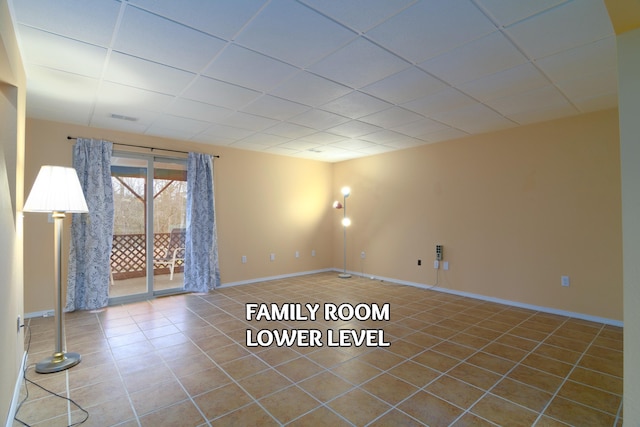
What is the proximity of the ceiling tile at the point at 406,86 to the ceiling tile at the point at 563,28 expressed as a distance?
72cm

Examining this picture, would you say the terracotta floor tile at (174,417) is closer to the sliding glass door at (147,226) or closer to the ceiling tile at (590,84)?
the sliding glass door at (147,226)

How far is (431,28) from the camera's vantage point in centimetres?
204

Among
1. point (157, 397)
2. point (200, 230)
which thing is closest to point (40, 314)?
point (200, 230)

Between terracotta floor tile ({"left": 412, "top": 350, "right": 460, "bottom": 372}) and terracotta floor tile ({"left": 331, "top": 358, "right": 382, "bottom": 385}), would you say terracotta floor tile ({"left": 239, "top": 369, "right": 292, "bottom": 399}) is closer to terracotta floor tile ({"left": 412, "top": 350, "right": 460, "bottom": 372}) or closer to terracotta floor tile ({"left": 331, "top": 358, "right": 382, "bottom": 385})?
terracotta floor tile ({"left": 331, "top": 358, "right": 382, "bottom": 385})

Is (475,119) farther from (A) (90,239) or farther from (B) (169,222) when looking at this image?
(A) (90,239)

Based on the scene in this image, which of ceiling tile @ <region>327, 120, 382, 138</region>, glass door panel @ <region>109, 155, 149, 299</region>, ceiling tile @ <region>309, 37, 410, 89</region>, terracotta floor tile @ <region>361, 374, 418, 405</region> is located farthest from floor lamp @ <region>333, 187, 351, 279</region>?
terracotta floor tile @ <region>361, 374, 418, 405</region>

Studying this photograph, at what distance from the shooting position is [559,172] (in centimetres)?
394

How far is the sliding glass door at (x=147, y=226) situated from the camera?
459cm

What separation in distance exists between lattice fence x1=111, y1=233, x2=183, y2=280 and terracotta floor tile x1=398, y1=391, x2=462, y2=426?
430 cm

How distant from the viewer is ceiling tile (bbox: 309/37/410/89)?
229 cm

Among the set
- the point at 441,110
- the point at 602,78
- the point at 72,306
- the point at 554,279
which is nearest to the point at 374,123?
the point at 441,110

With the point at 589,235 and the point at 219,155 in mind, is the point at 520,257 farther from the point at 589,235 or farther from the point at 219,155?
the point at 219,155

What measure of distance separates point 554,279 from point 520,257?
0.45m

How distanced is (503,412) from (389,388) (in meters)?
0.73
